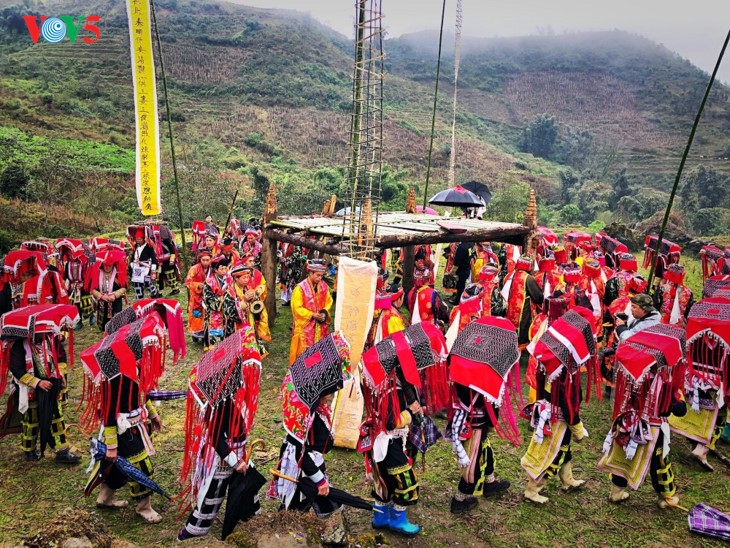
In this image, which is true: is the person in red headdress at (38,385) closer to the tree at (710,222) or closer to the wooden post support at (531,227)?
the wooden post support at (531,227)

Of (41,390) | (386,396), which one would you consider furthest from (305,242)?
(386,396)

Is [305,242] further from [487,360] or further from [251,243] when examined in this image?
[487,360]

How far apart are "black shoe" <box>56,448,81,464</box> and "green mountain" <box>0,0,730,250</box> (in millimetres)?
11415

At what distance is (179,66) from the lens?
49.2 m

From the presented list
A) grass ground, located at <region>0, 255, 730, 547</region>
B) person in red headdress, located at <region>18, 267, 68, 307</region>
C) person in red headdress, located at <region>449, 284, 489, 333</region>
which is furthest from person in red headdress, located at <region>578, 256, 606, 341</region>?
person in red headdress, located at <region>18, 267, 68, 307</region>

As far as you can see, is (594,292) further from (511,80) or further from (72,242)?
(511,80)

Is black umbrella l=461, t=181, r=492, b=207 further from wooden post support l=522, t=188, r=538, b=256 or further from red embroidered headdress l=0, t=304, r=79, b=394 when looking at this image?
red embroidered headdress l=0, t=304, r=79, b=394

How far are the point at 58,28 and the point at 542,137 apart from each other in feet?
143

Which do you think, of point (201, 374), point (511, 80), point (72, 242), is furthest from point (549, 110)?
point (201, 374)

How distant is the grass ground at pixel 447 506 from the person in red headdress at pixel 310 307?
1552mm

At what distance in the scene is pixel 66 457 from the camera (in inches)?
217

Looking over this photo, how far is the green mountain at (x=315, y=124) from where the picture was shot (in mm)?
23656

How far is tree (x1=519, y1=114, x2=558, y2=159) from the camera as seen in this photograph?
4975 centimetres

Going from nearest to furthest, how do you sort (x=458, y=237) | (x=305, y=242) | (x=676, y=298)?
(x=676, y=298)
(x=305, y=242)
(x=458, y=237)
